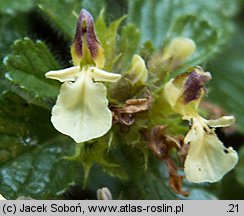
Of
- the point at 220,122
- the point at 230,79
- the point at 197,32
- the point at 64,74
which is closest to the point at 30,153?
the point at 64,74

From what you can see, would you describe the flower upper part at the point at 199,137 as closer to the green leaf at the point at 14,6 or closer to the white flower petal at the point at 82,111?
the white flower petal at the point at 82,111

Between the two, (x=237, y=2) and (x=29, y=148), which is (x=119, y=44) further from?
(x=237, y=2)

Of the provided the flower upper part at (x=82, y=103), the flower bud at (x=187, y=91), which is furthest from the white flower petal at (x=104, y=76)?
the flower bud at (x=187, y=91)

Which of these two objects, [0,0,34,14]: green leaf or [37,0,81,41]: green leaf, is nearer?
[37,0,81,41]: green leaf

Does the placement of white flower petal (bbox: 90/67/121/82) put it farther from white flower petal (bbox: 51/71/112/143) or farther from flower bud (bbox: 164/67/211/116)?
flower bud (bbox: 164/67/211/116)

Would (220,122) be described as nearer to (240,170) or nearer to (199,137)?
(199,137)

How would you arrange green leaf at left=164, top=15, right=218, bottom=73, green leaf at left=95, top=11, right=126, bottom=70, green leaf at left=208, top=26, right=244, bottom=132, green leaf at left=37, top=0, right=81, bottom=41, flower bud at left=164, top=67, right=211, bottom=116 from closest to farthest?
1. flower bud at left=164, top=67, right=211, bottom=116
2. green leaf at left=95, top=11, right=126, bottom=70
3. green leaf at left=37, top=0, right=81, bottom=41
4. green leaf at left=164, top=15, right=218, bottom=73
5. green leaf at left=208, top=26, right=244, bottom=132

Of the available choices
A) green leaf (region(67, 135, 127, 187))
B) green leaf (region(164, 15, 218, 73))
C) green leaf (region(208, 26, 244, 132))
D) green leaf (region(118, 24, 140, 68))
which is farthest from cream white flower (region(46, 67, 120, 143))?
green leaf (region(208, 26, 244, 132))
